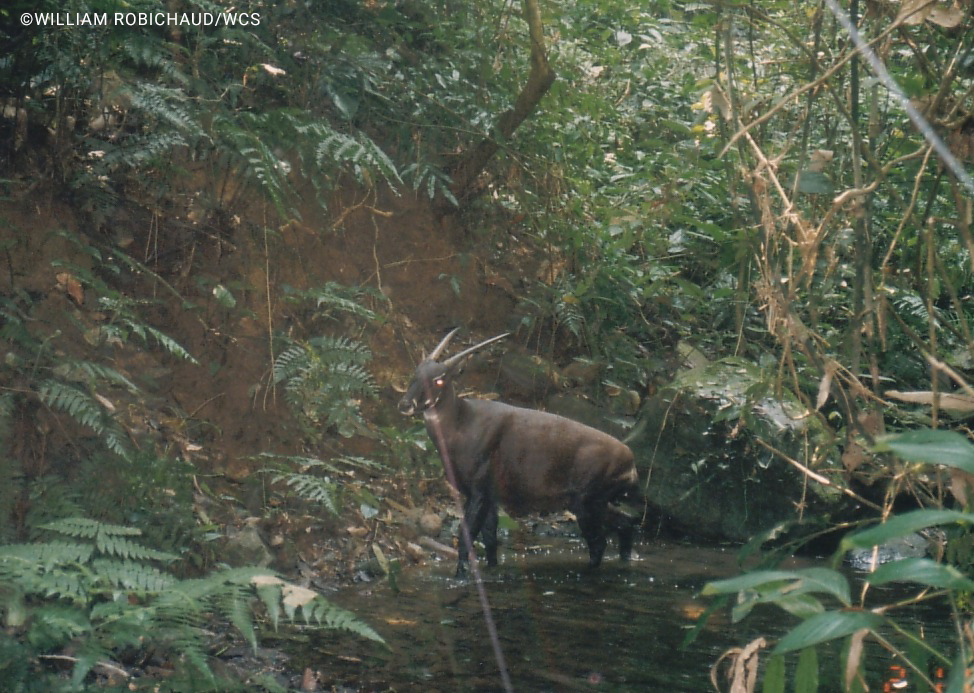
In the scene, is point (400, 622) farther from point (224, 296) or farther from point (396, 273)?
point (396, 273)

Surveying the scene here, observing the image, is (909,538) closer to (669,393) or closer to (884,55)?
(669,393)

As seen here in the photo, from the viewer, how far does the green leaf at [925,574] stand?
1.81 metres

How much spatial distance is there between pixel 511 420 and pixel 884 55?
145 inches

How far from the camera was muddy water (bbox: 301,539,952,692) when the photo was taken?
3998 millimetres

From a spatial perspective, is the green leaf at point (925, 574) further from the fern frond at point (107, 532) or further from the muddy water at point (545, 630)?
the fern frond at point (107, 532)

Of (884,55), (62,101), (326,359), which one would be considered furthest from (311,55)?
(884,55)

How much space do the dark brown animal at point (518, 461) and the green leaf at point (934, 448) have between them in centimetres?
436

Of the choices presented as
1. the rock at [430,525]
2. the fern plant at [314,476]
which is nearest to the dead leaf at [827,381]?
the fern plant at [314,476]

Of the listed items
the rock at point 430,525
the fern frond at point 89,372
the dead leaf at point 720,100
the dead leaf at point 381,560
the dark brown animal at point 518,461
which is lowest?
the rock at point 430,525

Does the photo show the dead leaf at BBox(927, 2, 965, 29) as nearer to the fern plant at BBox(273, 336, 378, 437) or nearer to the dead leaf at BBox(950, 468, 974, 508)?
the dead leaf at BBox(950, 468, 974, 508)

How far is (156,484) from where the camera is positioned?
4715mm

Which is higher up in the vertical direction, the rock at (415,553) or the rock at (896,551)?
the rock at (415,553)

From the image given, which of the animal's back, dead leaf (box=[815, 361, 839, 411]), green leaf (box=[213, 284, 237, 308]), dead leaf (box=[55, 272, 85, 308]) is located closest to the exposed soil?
dead leaf (box=[55, 272, 85, 308])

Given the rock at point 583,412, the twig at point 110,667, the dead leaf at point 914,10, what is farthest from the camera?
the rock at point 583,412
